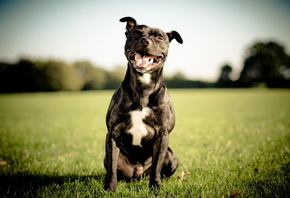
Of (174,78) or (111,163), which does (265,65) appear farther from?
(111,163)

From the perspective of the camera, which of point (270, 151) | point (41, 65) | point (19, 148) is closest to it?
point (270, 151)

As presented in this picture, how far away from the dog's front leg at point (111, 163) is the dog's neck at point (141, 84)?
634 mm

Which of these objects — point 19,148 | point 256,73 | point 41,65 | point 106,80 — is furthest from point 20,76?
point 256,73

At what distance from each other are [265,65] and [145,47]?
235 ft

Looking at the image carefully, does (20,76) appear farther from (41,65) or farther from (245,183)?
(245,183)

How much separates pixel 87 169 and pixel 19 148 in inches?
103

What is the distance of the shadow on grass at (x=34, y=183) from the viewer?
2785mm

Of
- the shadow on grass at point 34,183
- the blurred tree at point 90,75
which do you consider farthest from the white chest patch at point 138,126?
the blurred tree at point 90,75

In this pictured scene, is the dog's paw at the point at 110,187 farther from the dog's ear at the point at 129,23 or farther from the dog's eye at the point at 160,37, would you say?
the dog's ear at the point at 129,23

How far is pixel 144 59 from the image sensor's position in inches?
113

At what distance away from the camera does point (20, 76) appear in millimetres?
64000

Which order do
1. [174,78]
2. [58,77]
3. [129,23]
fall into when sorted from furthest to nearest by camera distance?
[58,77]
[174,78]
[129,23]

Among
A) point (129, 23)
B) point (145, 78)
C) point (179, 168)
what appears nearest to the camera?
point (145, 78)

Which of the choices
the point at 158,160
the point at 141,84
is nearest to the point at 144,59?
the point at 141,84
